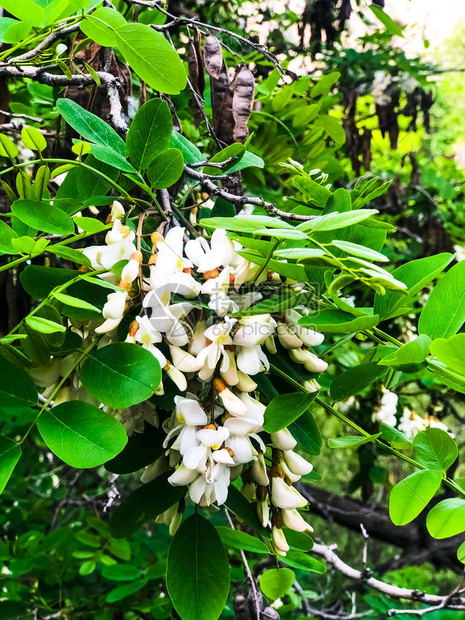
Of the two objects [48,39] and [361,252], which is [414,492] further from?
[48,39]

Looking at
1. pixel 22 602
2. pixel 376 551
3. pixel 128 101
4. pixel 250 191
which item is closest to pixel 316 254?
pixel 128 101

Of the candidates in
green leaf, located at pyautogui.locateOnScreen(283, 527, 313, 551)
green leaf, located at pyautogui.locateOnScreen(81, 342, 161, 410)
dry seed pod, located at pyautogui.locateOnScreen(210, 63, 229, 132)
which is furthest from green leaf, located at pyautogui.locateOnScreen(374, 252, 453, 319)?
dry seed pod, located at pyautogui.locateOnScreen(210, 63, 229, 132)

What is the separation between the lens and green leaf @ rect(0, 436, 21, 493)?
0.53 meters

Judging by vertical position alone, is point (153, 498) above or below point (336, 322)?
below

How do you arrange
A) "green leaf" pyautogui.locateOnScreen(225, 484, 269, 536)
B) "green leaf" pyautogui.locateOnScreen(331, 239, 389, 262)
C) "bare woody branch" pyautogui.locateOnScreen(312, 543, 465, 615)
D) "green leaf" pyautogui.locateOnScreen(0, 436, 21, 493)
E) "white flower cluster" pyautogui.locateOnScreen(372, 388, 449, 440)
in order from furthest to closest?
"white flower cluster" pyautogui.locateOnScreen(372, 388, 449, 440) < "bare woody branch" pyautogui.locateOnScreen(312, 543, 465, 615) < "green leaf" pyautogui.locateOnScreen(225, 484, 269, 536) < "green leaf" pyautogui.locateOnScreen(0, 436, 21, 493) < "green leaf" pyautogui.locateOnScreen(331, 239, 389, 262)

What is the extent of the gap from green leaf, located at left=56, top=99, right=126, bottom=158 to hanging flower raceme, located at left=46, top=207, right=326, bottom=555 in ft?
0.36

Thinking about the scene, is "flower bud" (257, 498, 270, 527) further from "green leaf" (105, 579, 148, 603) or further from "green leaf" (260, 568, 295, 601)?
Result: "green leaf" (105, 579, 148, 603)

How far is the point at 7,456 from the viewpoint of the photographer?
1.80 ft

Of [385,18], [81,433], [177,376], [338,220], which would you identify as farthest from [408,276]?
[385,18]

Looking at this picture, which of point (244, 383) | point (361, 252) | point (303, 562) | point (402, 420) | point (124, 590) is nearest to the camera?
point (361, 252)

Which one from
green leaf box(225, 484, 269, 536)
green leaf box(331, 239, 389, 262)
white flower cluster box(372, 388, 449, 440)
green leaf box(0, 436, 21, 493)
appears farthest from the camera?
white flower cluster box(372, 388, 449, 440)

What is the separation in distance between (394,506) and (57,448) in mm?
344

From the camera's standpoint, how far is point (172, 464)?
0.59m

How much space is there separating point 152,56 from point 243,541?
646 mm
